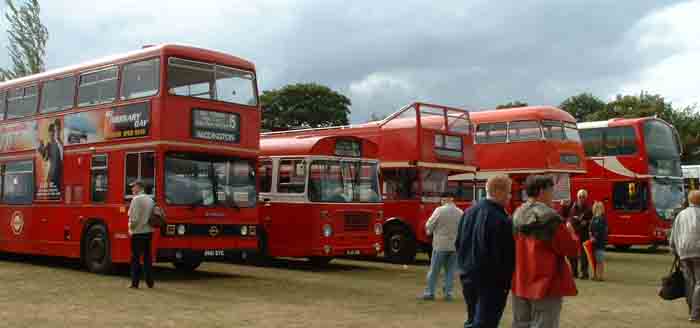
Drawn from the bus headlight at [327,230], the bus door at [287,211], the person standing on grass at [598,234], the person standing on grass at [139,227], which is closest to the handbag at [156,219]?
the person standing on grass at [139,227]

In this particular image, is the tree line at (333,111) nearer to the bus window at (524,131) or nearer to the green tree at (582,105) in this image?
the green tree at (582,105)

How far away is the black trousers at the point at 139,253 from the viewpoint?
13.8 metres

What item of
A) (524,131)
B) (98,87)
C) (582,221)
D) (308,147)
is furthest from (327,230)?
(524,131)

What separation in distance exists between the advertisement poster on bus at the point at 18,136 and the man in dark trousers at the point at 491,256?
1380cm

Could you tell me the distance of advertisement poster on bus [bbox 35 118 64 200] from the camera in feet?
57.2

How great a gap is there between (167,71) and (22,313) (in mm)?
5757

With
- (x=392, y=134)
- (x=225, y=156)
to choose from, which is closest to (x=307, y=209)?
(x=225, y=156)

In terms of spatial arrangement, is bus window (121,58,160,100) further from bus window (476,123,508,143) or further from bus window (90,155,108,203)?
bus window (476,123,508,143)

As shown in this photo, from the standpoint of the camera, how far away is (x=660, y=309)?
12562 mm

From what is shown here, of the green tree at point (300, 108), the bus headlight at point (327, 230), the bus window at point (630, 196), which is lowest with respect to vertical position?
the bus headlight at point (327, 230)

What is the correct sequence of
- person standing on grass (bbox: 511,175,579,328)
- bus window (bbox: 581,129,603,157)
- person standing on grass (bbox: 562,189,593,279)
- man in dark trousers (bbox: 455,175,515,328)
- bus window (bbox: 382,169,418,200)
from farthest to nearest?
bus window (bbox: 581,129,603,157), bus window (bbox: 382,169,418,200), person standing on grass (bbox: 562,189,593,279), man in dark trousers (bbox: 455,175,515,328), person standing on grass (bbox: 511,175,579,328)

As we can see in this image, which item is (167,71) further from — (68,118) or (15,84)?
(15,84)

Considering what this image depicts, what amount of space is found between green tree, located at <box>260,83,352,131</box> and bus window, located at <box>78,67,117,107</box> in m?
46.9

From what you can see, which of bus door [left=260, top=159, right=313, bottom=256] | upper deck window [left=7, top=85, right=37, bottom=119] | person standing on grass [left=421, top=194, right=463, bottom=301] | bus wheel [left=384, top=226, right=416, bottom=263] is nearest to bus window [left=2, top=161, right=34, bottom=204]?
upper deck window [left=7, top=85, right=37, bottom=119]
